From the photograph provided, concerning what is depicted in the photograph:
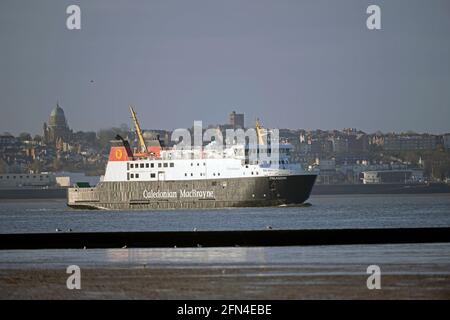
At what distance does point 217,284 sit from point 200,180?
59192 millimetres

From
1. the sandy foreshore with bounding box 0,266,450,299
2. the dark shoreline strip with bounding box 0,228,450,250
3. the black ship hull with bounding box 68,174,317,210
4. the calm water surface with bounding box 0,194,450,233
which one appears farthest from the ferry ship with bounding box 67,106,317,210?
the sandy foreshore with bounding box 0,266,450,299

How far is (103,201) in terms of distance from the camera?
82.4 metres

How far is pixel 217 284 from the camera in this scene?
1777 centimetres

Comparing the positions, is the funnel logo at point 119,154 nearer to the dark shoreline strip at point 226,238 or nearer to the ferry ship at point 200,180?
the ferry ship at point 200,180

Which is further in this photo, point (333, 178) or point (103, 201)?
point (333, 178)

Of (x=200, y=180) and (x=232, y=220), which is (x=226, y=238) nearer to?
(x=232, y=220)

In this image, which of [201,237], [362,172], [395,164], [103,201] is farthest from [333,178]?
[201,237]

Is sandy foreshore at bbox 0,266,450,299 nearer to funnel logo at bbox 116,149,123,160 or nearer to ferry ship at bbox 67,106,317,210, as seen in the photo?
ferry ship at bbox 67,106,317,210

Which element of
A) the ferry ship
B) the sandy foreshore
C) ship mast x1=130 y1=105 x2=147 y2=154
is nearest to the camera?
the sandy foreshore

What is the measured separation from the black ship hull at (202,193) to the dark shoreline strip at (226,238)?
49.1 metres

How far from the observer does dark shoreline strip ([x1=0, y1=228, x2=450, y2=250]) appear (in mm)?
25062

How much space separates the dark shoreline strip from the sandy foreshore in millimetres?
4969

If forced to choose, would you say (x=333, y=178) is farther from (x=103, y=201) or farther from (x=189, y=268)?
(x=189, y=268)
